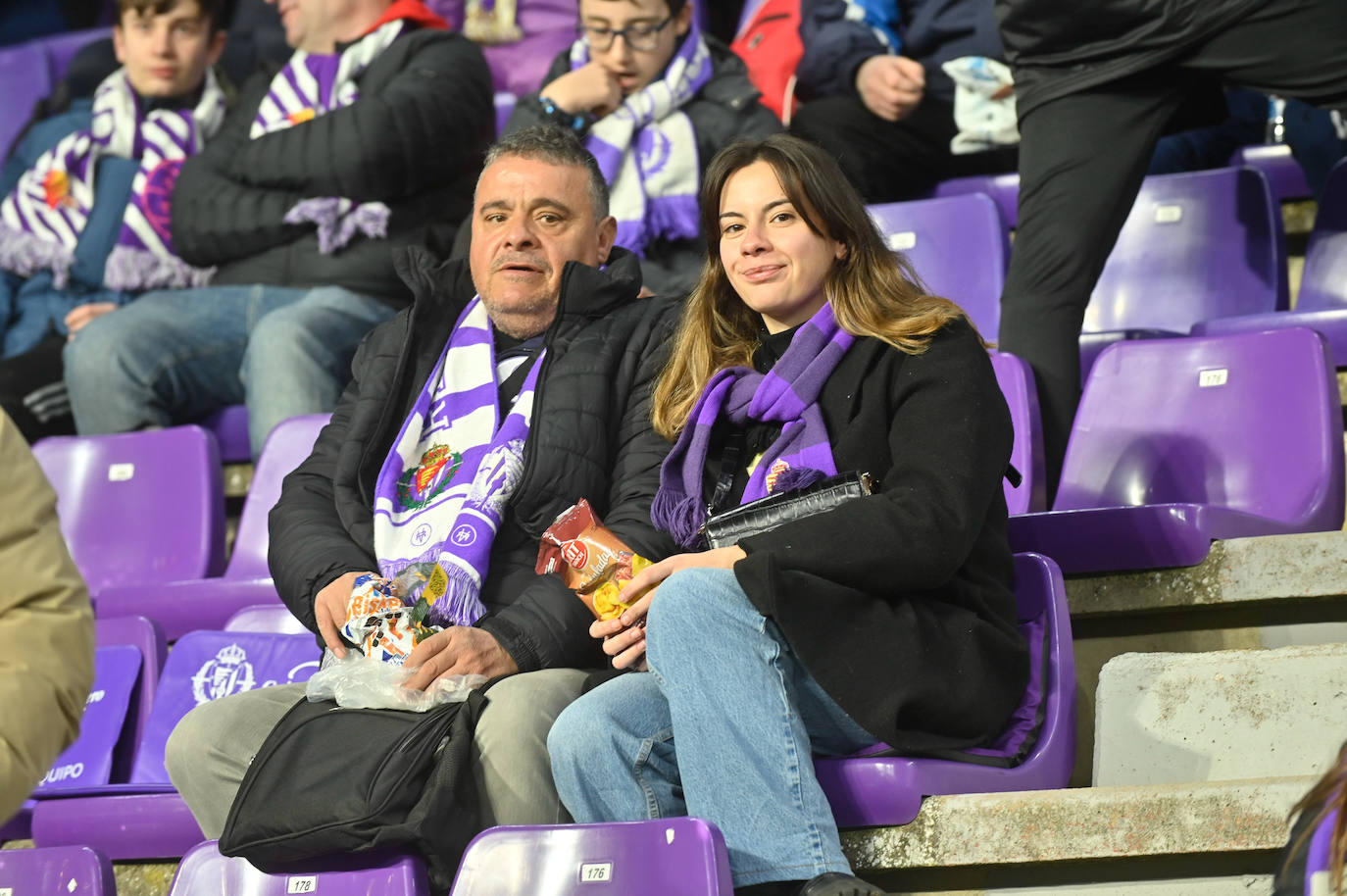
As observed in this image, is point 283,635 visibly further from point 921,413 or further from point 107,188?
point 107,188

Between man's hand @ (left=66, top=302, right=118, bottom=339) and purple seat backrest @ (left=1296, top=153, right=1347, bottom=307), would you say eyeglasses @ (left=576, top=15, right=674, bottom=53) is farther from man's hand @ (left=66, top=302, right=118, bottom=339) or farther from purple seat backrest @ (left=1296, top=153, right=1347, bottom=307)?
purple seat backrest @ (left=1296, top=153, right=1347, bottom=307)

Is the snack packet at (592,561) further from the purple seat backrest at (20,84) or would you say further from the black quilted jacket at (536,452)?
the purple seat backrest at (20,84)

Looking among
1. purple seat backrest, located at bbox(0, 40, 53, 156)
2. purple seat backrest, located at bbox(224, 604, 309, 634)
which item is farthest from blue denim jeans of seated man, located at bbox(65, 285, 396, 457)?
purple seat backrest, located at bbox(0, 40, 53, 156)

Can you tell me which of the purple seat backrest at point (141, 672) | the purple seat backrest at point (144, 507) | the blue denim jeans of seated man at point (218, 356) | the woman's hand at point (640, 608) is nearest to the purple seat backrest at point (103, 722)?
the purple seat backrest at point (141, 672)

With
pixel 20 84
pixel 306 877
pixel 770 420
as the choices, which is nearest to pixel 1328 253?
pixel 770 420

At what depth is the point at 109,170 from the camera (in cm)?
456

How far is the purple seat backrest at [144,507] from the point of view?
11.5 ft

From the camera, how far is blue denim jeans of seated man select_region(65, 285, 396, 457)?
380 centimetres

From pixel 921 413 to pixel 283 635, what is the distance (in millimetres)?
1340

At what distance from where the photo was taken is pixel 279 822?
1.94 meters

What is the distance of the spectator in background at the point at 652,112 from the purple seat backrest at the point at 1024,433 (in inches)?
52.4

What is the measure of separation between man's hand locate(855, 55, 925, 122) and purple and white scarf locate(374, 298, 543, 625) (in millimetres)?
1739

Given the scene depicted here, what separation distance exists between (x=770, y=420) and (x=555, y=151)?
76 cm

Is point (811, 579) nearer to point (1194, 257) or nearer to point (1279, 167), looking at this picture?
point (1194, 257)
